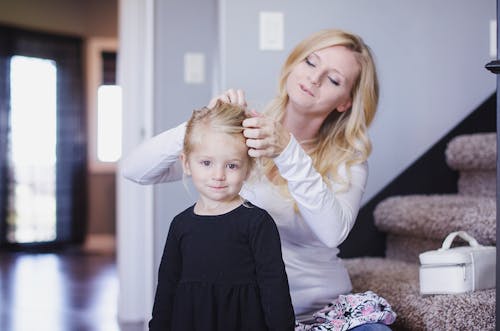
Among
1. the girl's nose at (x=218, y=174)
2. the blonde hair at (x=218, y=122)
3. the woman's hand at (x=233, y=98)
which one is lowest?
the girl's nose at (x=218, y=174)

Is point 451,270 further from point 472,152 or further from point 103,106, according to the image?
point 103,106

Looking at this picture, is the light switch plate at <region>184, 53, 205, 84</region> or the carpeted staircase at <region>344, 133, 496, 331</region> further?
the light switch plate at <region>184, 53, 205, 84</region>

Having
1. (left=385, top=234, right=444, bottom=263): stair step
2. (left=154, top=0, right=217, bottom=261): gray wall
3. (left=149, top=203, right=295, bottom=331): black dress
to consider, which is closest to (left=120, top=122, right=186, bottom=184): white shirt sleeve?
(left=149, top=203, right=295, bottom=331): black dress

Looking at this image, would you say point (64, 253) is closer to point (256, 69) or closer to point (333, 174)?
point (256, 69)

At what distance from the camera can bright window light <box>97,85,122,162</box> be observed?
24.0ft

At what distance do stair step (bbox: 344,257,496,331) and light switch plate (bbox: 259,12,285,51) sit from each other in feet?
2.69

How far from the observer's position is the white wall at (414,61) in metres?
2.36

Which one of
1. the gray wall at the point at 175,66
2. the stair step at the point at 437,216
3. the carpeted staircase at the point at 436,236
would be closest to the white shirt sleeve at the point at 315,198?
the carpeted staircase at the point at 436,236

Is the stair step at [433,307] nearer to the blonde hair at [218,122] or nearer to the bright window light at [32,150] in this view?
the blonde hair at [218,122]

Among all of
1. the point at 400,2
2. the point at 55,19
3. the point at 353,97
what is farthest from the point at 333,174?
the point at 55,19

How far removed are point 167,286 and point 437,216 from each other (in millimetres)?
1046

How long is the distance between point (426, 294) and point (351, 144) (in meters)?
0.43

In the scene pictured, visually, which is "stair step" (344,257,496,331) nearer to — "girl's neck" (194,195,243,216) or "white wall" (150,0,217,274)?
"girl's neck" (194,195,243,216)

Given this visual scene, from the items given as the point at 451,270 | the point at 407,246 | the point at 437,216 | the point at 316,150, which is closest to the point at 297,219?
the point at 316,150
